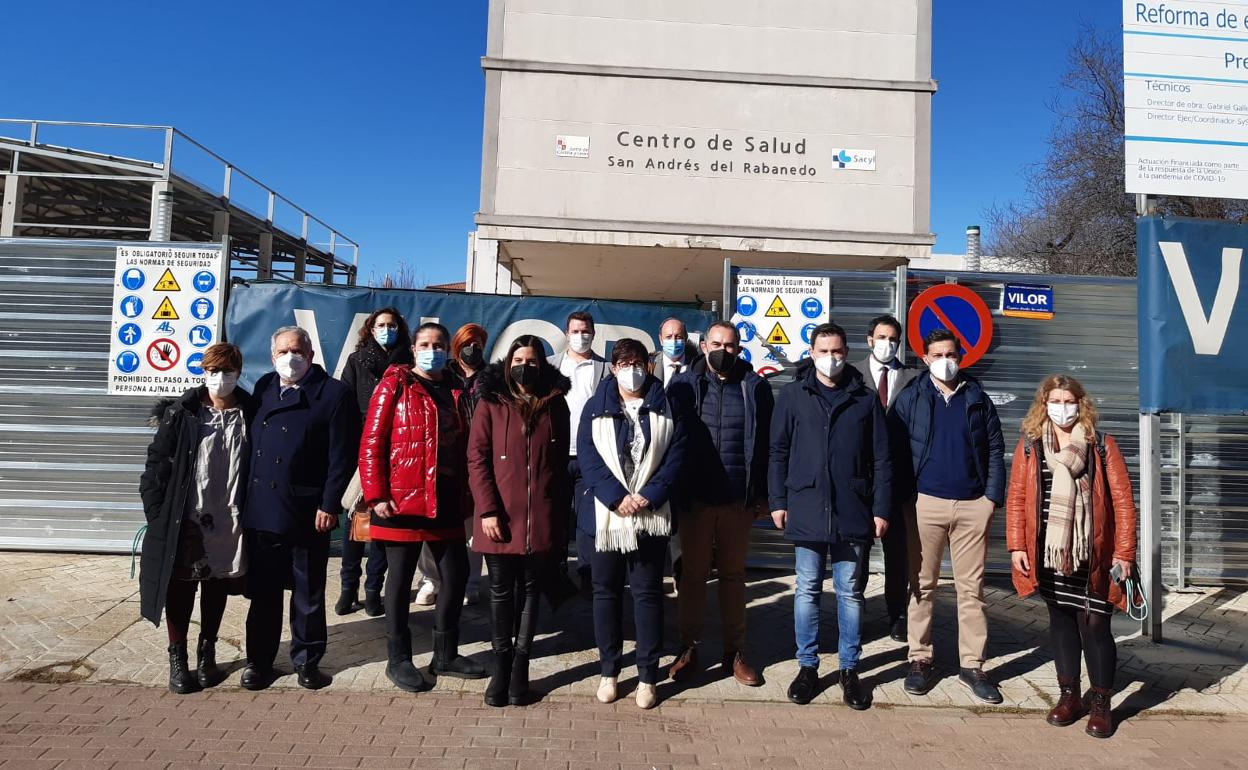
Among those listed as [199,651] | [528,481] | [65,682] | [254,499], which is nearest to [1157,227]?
[528,481]

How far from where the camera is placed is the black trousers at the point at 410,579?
14.1ft

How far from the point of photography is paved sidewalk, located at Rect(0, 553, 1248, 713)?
4336 millimetres

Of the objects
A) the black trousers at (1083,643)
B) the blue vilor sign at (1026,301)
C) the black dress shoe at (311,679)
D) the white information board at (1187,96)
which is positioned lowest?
the black dress shoe at (311,679)

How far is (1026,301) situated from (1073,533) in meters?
3.29

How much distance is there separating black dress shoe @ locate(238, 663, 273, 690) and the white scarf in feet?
6.36

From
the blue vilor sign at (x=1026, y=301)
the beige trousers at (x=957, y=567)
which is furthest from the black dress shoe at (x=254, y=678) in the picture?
the blue vilor sign at (x=1026, y=301)

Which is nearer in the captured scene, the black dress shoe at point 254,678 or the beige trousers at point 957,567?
the black dress shoe at point 254,678

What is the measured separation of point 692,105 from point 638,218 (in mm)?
1717

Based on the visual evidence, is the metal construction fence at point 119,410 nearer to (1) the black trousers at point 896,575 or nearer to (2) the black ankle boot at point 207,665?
(1) the black trousers at point 896,575

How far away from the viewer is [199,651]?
4277 mm

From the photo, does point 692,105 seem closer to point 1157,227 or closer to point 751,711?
point 1157,227

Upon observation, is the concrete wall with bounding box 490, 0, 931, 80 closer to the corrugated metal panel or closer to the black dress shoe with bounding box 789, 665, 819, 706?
the corrugated metal panel

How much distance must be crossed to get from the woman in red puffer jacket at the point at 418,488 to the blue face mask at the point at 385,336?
0.99 metres

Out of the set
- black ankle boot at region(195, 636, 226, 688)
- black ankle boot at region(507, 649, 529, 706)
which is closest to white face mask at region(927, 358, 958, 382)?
black ankle boot at region(507, 649, 529, 706)
